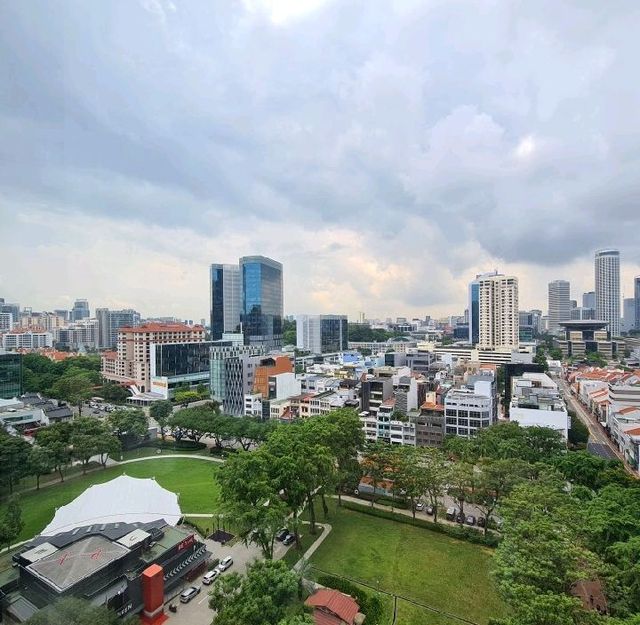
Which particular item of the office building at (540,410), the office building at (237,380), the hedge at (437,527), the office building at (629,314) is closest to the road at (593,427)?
the office building at (540,410)

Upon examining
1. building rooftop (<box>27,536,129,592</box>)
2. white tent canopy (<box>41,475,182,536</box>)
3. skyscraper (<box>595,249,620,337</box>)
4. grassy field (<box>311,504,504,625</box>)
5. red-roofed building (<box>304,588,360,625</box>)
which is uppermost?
skyscraper (<box>595,249,620,337</box>)

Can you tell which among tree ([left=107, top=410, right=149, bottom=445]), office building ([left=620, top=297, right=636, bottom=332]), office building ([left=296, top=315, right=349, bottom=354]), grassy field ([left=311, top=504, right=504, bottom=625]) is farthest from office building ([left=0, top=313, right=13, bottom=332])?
office building ([left=620, top=297, right=636, bottom=332])

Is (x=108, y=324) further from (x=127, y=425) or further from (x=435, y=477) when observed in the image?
(x=435, y=477)

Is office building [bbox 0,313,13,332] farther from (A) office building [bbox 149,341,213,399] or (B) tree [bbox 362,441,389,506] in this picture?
(B) tree [bbox 362,441,389,506]

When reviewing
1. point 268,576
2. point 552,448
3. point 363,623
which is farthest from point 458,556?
point 552,448

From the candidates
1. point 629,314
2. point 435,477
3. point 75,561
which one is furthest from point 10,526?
point 629,314

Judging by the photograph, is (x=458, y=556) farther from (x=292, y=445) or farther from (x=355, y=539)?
(x=292, y=445)
